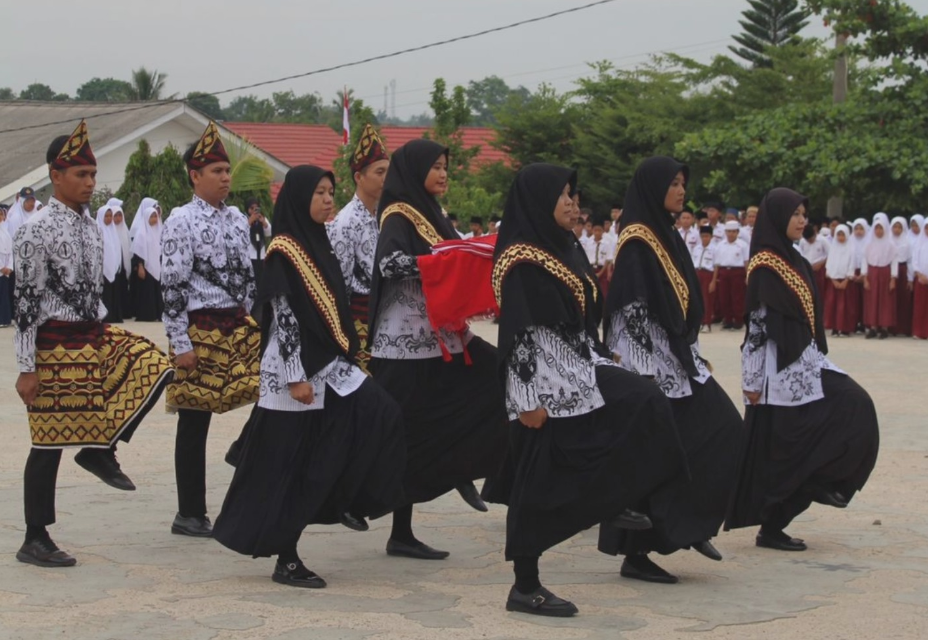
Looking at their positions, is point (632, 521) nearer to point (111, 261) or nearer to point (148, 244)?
point (111, 261)

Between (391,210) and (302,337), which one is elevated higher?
(391,210)

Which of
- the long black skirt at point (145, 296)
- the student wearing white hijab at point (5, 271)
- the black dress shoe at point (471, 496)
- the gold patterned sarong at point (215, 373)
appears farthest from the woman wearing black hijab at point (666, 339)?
the long black skirt at point (145, 296)

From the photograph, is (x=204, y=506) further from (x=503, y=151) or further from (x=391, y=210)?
(x=503, y=151)

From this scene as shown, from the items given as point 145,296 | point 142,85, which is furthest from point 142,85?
point 145,296

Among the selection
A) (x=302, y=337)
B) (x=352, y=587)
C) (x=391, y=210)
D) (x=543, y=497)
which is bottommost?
(x=352, y=587)

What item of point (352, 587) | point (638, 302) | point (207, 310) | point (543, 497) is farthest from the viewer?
point (207, 310)

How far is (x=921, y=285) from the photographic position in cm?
1945

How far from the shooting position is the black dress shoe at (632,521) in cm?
580

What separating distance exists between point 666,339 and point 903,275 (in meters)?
14.2

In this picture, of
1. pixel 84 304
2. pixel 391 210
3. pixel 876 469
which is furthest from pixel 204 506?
Result: pixel 876 469

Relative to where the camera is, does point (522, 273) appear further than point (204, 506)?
No

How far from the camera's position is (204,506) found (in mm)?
7246

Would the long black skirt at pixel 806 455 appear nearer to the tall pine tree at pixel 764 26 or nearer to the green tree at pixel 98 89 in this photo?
the tall pine tree at pixel 764 26

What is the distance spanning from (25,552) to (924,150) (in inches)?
702
